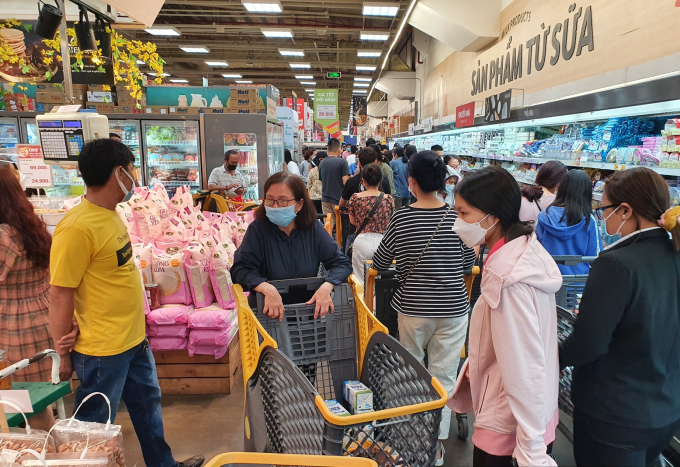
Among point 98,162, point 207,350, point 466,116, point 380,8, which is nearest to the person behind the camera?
point 98,162

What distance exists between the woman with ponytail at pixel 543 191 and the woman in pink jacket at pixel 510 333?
8.14 feet

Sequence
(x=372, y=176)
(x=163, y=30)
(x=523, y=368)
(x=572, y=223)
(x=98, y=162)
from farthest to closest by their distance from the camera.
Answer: (x=163, y=30), (x=372, y=176), (x=572, y=223), (x=98, y=162), (x=523, y=368)

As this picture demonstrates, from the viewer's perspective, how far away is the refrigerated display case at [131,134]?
6629mm

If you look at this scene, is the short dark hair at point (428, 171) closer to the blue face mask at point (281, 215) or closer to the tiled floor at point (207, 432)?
the blue face mask at point (281, 215)

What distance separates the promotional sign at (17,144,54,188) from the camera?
433 cm

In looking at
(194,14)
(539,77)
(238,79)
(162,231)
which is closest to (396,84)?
(238,79)

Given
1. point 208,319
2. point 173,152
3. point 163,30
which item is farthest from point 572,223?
point 163,30

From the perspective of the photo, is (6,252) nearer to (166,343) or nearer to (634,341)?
(166,343)

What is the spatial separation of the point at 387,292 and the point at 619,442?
1441 mm

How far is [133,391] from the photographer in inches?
89.6

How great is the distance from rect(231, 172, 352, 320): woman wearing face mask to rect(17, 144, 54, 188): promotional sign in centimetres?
319

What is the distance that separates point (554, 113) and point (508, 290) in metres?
3.74

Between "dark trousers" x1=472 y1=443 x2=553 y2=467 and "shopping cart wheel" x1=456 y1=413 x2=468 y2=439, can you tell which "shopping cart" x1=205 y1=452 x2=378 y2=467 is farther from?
"shopping cart wheel" x1=456 y1=413 x2=468 y2=439

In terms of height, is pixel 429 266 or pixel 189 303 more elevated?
pixel 429 266
